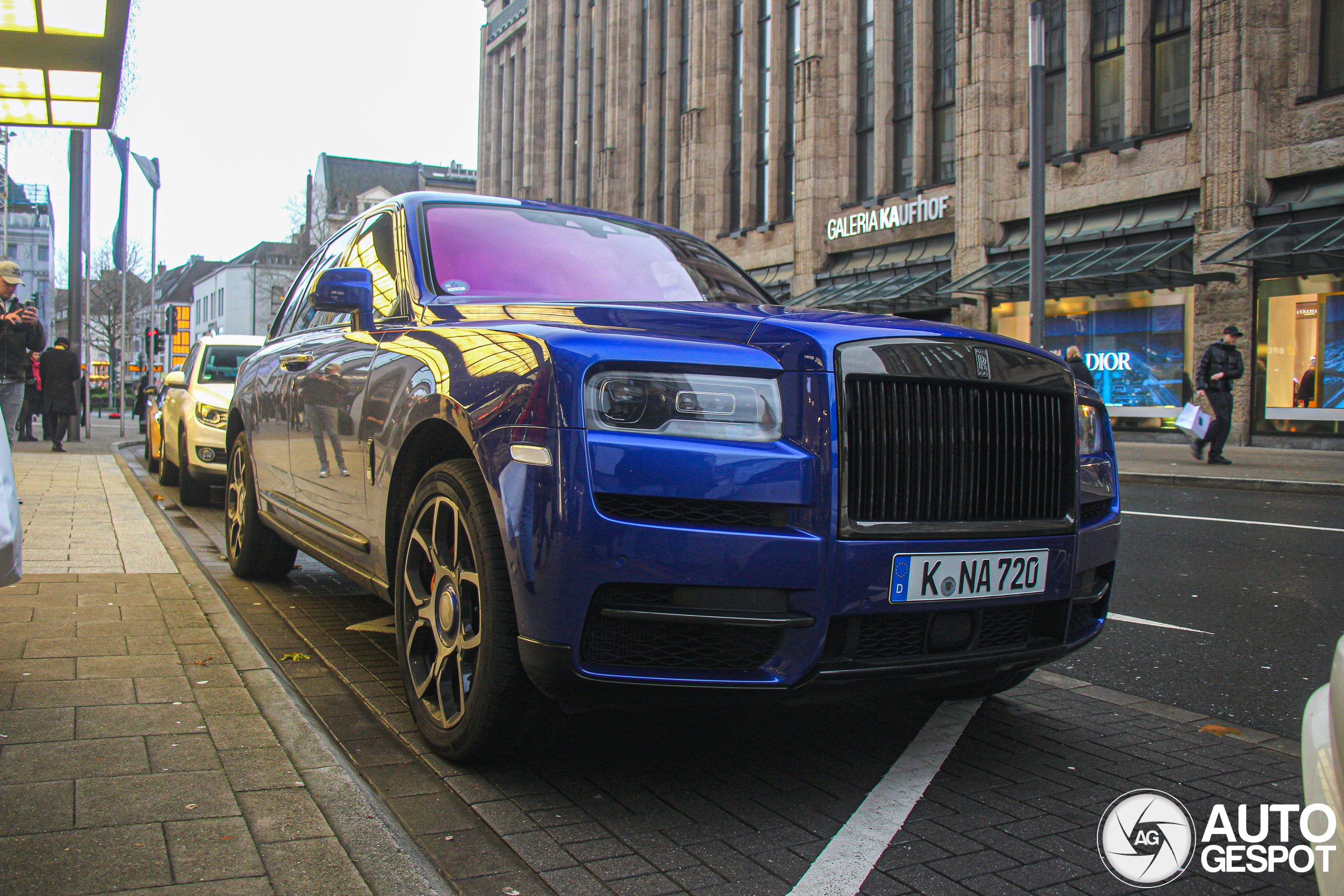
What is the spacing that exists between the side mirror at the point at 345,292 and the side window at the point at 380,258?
66 mm

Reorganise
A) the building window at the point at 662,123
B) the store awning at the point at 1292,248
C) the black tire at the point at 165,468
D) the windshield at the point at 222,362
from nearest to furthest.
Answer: the windshield at the point at 222,362, the black tire at the point at 165,468, the store awning at the point at 1292,248, the building window at the point at 662,123

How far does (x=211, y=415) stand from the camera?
9.88 meters

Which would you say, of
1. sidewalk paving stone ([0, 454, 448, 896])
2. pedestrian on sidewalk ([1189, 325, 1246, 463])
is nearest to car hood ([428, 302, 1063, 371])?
sidewalk paving stone ([0, 454, 448, 896])

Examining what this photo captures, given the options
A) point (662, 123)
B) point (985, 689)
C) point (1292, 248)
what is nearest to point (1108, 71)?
point (1292, 248)

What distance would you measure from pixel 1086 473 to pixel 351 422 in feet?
8.10

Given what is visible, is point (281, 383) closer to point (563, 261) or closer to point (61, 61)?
point (563, 261)

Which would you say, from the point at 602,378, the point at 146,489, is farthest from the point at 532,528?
the point at 146,489

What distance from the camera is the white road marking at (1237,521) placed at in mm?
8789

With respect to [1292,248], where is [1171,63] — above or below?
above

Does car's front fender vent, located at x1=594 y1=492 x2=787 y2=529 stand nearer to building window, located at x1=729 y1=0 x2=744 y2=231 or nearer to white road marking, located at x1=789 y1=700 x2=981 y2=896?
white road marking, located at x1=789 y1=700 x2=981 y2=896

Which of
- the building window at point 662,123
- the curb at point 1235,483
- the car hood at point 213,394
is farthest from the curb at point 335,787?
the building window at point 662,123

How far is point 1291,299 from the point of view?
19.5 meters

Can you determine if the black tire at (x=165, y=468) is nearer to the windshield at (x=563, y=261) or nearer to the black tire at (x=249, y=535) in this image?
the black tire at (x=249, y=535)

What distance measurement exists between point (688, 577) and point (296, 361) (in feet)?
9.60
